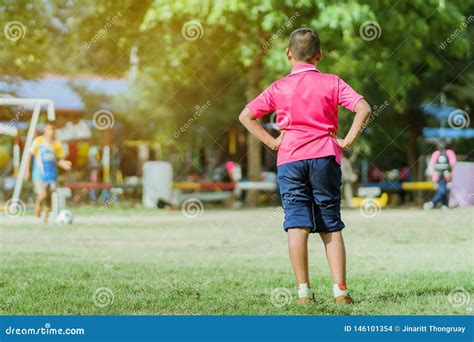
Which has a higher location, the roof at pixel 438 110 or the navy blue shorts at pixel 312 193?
the roof at pixel 438 110

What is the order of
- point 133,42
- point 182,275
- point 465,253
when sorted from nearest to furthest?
point 182,275 → point 465,253 → point 133,42

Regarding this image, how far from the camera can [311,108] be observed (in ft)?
21.0

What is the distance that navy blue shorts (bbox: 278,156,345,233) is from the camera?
6398 millimetres

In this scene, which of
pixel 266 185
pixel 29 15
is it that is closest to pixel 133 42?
pixel 29 15

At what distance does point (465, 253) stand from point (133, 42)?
1400 centimetres

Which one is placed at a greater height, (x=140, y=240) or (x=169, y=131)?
(x=169, y=131)

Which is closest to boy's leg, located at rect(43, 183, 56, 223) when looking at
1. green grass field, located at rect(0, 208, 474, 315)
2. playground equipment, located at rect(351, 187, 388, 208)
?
green grass field, located at rect(0, 208, 474, 315)

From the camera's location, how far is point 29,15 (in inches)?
877

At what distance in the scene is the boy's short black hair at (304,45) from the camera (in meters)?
6.44

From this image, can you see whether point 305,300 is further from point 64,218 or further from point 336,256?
point 64,218

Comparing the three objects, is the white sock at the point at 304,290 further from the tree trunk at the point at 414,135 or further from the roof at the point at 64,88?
the tree trunk at the point at 414,135

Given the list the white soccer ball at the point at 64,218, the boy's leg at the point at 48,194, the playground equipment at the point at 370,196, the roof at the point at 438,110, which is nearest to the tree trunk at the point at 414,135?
the roof at the point at 438,110

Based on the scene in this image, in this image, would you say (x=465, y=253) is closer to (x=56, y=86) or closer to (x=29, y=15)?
(x=29, y=15)

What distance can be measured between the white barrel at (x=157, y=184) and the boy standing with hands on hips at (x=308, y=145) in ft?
55.7
